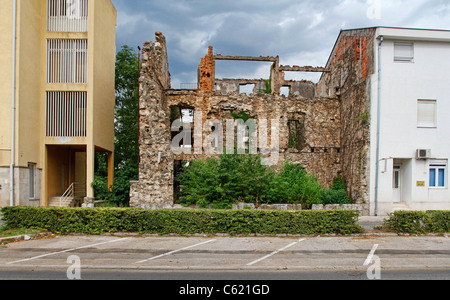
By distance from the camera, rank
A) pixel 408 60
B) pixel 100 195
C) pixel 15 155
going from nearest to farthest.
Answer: pixel 15 155 → pixel 408 60 → pixel 100 195

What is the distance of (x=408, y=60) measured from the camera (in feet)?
54.8

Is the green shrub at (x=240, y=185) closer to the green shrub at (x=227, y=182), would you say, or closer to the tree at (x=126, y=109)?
the green shrub at (x=227, y=182)

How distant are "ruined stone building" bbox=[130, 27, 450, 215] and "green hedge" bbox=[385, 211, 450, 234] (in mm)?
4309

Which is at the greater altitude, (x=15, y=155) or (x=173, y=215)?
(x=15, y=155)

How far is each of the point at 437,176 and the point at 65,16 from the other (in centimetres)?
2262

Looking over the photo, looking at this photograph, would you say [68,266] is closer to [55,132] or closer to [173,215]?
[173,215]

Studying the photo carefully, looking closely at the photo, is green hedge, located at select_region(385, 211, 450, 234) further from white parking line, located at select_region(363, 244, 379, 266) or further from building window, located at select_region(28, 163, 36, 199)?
building window, located at select_region(28, 163, 36, 199)

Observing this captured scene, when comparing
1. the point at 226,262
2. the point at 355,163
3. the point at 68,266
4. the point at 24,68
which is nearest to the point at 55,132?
the point at 24,68

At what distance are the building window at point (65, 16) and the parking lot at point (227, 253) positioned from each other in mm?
12832

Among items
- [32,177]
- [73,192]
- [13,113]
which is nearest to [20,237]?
[32,177]

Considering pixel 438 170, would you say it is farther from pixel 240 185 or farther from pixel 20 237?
pixel 20 237

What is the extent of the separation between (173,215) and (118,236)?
6.94ft

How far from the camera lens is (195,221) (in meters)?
11.5

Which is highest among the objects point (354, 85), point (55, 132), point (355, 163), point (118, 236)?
point (354, 85)
